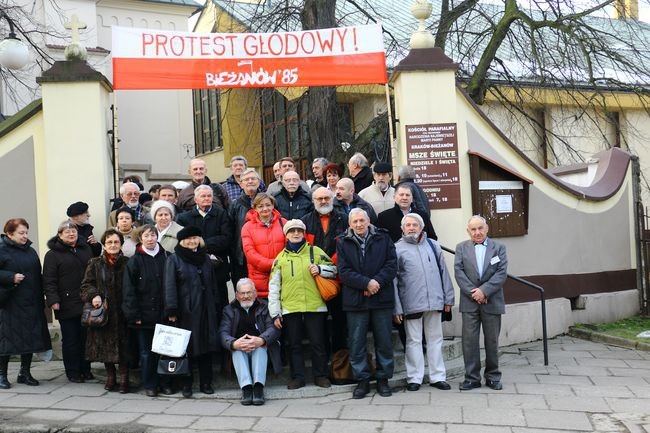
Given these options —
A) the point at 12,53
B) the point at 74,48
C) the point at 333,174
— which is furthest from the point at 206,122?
the point at 333,174

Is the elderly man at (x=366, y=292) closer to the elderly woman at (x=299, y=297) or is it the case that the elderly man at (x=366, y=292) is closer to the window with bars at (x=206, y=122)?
the elderly woman at (x=299, y=297)

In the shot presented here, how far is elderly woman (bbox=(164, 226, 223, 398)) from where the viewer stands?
6855 millimetres

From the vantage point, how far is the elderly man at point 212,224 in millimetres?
7465

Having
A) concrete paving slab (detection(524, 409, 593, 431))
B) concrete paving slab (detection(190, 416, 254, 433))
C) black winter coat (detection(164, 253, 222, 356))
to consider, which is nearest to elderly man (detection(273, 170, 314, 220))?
black winter coat (detection(164, 253, 222, 356))

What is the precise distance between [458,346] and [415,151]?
247 centimetres

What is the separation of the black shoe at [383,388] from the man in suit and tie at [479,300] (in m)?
0.77

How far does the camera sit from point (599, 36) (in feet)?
42.0

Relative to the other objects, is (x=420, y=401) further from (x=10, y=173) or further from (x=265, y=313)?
(x=10, y=173)

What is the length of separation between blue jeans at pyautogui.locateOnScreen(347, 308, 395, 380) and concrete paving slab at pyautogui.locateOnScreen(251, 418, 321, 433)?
985 millimetres

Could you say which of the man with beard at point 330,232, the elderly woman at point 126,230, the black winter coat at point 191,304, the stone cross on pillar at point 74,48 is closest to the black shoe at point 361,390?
the man with beard at point 330,232

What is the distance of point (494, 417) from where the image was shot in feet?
20.1

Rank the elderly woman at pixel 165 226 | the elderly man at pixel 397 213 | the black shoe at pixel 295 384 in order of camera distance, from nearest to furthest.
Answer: the black shoe at pixel 295 384, the elderly woman at pixel 165 226, the elderly man at pixel 397 213

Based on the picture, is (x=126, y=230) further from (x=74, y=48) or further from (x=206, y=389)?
(x=74, y=48)

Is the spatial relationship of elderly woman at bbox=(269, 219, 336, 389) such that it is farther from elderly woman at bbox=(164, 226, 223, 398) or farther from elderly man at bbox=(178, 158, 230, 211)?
elderly man at bbox=(178, 158, 230, 211)
